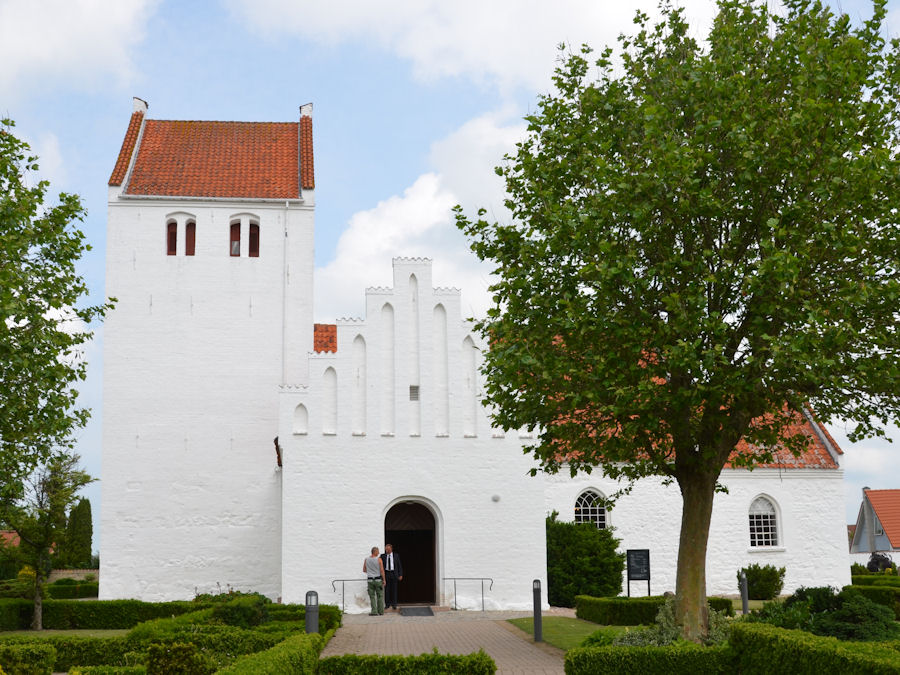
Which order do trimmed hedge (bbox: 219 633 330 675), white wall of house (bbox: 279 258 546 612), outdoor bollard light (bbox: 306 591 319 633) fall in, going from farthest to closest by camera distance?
white wall of house (bbox: 279 258 546 612) < outdoor bollard light (bbox: 306 591 319 633) < trimmed hedge (bbox: 219 633 330 675)

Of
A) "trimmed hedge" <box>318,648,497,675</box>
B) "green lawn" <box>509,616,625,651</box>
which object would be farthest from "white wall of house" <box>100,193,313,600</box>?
"trimmed hedge" <box>318,648,497,675</box>

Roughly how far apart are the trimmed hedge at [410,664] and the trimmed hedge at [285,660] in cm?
35

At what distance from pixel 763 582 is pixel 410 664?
18111 mm

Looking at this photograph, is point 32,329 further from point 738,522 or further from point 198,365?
point 738,522

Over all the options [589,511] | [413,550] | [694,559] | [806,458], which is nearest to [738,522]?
[806,458]

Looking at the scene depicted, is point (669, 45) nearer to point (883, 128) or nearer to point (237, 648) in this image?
point (883, 128)

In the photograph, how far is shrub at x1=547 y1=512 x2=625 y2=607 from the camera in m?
25.0

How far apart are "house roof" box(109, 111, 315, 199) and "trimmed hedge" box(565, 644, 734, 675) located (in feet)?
68.4

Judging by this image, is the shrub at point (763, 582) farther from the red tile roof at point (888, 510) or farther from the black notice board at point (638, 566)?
the red tile roof at point (888, 510)

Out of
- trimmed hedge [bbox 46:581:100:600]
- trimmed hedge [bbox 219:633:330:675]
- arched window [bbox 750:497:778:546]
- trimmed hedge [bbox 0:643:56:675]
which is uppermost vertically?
arched window [bbox 750:497:778:546]

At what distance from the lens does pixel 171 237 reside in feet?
95.7

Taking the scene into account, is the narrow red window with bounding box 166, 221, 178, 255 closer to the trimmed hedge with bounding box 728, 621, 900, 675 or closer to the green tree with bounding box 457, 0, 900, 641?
the green tree with bounding box 457, 0, 900, 641

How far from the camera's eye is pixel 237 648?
14.8 m

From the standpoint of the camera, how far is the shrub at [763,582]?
89.1ft
